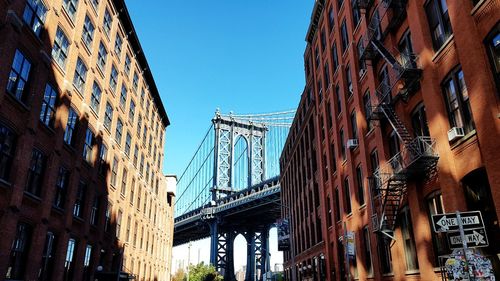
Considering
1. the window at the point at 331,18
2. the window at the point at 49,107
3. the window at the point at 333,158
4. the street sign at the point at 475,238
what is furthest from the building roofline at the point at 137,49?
the street sign at the point at 475,238

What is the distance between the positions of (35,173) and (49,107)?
3901 millimetres

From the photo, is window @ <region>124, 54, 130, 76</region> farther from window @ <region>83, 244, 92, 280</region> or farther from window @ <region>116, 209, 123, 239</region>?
window @ <region>83, 244, 92, 280</region>

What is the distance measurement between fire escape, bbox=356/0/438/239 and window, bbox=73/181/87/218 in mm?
19131

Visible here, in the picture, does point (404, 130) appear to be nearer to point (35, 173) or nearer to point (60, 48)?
point (35, 173)

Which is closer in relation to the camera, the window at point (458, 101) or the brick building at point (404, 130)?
the brick building at point (404, 130)

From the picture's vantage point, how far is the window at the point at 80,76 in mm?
27336

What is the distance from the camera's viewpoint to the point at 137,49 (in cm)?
4384

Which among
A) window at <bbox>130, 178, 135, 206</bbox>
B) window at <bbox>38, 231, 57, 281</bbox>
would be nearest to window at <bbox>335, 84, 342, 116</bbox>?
window at <bbox>38, 231, 57, 281</bbox>

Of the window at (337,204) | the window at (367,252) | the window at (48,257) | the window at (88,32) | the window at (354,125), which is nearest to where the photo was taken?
the window at (48,257)

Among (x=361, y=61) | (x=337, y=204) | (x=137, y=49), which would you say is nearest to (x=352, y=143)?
(x=361, y=61)

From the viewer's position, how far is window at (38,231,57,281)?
74.3 ft

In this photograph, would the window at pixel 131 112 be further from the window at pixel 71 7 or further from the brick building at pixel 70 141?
the window at pixel 71 7

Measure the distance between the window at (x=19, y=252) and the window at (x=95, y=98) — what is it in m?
12.0

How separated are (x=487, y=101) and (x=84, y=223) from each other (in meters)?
25.5
